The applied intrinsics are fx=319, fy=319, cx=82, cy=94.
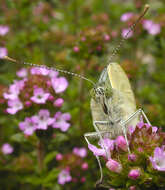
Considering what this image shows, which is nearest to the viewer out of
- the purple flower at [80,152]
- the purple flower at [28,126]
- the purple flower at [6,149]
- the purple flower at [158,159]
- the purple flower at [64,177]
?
the purple flower at [158,159]

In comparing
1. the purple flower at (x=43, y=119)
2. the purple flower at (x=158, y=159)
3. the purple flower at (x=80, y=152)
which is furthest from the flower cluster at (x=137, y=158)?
the purple flower at (x=80, y=152)

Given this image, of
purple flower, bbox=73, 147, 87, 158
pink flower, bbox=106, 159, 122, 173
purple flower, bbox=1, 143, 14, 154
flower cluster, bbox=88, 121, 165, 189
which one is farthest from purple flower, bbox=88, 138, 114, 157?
purple flower, bbox=1, 143, 14, 154

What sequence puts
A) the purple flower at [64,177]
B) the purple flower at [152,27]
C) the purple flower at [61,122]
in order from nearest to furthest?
the purple flower at [61,122] → the purple flower at [64,177] → the purple flower at [152,27]

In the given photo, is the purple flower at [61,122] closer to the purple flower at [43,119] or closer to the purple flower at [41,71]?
the purple flower at [43,119]

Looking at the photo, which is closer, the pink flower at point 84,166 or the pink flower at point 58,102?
the pink flower at point 58,102

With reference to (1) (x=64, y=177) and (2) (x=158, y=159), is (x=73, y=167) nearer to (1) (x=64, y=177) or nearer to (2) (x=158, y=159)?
(1) (x=64, y=177)

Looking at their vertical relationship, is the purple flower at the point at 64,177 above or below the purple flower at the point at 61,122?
below
